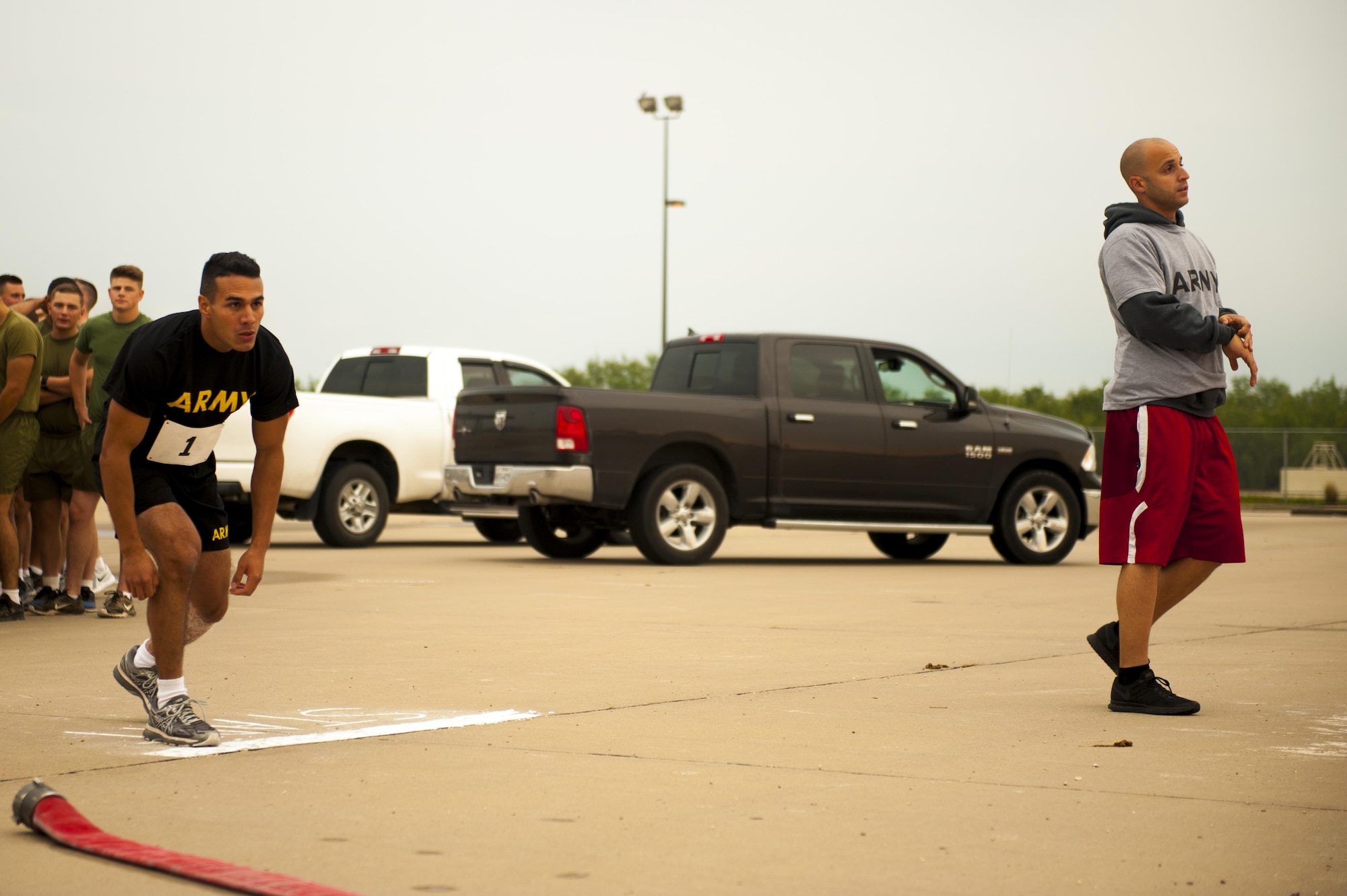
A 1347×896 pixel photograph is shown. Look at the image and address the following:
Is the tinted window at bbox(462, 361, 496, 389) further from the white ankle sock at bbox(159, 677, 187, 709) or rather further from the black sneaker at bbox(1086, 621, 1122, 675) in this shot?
the white ankle sock at bbox(159, 677, 187, 709)

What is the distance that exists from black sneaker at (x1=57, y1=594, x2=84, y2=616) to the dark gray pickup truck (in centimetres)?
460

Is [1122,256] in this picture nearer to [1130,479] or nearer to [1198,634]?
[1130,479]

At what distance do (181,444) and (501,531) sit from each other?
499 inches

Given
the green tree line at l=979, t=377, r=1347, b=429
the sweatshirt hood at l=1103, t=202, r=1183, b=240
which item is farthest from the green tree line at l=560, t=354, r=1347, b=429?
the sweatshirt hood at l=1103, t=202, r=1183, b=240

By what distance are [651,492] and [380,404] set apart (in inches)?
150

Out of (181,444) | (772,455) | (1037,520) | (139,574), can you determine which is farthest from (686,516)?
(139,574)

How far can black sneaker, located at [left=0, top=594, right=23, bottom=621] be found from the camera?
361 inches

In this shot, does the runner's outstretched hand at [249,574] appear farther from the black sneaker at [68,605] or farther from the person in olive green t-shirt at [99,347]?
the black sneaker at [68,605]

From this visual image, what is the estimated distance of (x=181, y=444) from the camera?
541 cm

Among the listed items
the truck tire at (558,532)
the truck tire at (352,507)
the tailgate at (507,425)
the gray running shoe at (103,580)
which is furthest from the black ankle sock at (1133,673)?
the truck tire at (352,507)

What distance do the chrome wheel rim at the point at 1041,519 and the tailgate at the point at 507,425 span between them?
450 centimetres

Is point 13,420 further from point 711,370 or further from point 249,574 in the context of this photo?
point 711,370

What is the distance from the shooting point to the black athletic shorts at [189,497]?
5.37 meters

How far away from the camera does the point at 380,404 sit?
16.4 metres
